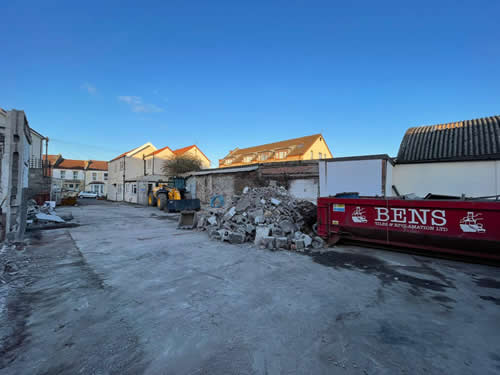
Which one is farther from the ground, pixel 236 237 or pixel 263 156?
pixel 263 156

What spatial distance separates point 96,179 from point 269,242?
162 ft

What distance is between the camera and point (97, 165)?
46219 millimetres

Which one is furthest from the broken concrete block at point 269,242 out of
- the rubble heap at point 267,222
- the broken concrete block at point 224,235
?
the broken concrete block at point 224,235

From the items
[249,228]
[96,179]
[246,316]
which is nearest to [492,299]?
[246,316]

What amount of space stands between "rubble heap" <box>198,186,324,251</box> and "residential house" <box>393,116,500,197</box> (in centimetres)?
844

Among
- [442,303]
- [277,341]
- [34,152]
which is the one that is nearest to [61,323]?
[277,341]

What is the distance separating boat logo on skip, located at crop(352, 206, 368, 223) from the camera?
667 centimetres

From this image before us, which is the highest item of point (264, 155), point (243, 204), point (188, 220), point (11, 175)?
point (264, 155)

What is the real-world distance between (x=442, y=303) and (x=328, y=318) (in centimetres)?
202

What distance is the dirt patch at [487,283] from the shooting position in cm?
419

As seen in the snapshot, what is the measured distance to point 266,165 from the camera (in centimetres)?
1620

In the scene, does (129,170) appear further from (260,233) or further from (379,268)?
(379,268)

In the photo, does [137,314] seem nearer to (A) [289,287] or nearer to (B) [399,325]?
(A) [289,287]

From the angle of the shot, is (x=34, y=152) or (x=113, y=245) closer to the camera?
(x=113, y=245)
